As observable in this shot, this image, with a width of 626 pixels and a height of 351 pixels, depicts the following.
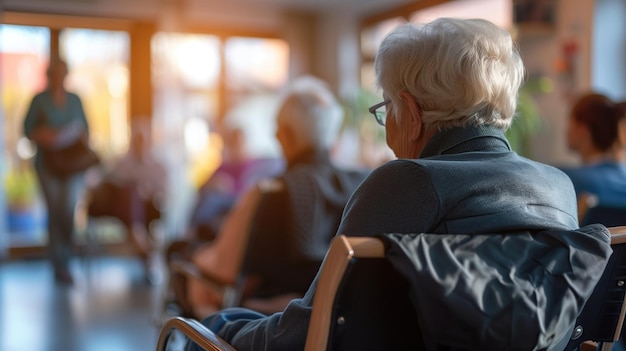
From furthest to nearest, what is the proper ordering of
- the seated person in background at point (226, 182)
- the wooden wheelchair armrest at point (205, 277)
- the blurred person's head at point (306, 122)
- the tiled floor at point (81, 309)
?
the seated person in background at point (226, 182), the tiled floor at point (81, 309), the blurred person's head at point (306, 122), the wooden wheelchair armrest at point (205, 277)

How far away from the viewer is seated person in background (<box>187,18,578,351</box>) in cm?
109

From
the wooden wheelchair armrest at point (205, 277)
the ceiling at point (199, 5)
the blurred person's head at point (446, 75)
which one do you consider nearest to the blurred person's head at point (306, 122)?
the wooden wheelchair armrest at point (205, 277)

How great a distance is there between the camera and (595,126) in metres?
3.02

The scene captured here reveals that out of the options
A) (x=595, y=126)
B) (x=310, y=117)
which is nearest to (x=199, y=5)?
(x=310, y=117)

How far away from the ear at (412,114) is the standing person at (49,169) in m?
4.97

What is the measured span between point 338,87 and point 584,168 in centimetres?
581

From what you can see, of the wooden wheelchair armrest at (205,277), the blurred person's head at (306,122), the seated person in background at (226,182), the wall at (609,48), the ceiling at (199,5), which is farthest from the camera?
the ceiling at (199,5)

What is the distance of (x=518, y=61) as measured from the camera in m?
1.34

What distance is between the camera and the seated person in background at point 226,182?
4988 millimetres

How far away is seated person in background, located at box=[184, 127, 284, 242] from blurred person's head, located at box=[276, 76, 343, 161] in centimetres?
199

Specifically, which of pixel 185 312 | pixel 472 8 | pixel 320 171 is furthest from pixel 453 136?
pixel 472 8

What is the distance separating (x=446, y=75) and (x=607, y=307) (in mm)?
488

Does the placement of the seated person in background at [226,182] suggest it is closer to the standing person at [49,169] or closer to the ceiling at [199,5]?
the standing person at [49,169]

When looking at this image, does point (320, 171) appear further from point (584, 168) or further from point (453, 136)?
point (453, 136)
